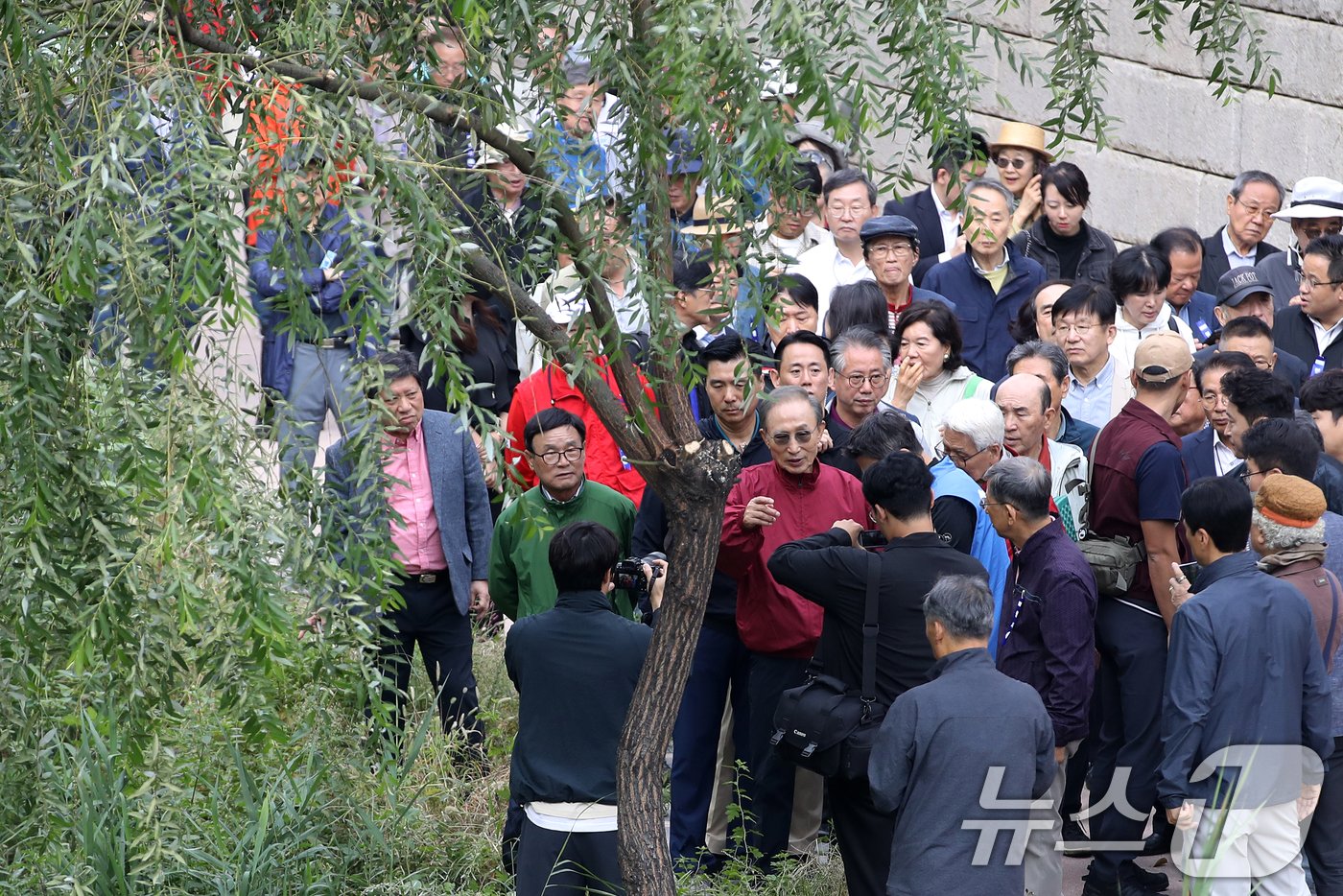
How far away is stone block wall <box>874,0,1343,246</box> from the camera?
39.5ft

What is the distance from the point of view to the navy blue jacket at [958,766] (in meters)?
4.66

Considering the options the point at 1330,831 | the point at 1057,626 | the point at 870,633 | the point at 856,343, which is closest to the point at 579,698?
the point at 870,633

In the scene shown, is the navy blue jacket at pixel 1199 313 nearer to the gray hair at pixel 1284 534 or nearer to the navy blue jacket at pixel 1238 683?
the gray hair at pixel 1284 534

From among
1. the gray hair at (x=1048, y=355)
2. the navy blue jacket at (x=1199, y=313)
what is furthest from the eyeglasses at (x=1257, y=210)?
the gray hair at (x=1048, y=355)

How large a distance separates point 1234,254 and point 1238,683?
218 inches

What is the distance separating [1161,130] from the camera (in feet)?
42.0

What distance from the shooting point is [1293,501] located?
17.6 feet

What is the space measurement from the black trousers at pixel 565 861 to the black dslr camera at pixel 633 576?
95cm

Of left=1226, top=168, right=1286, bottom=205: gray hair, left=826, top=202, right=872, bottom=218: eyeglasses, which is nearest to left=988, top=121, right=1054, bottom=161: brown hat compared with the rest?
left=1226, top=168, right=1286, bottom=205: gray hair

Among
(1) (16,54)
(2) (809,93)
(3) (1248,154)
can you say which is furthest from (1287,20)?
(1) (16,54)

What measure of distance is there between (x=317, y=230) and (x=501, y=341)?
4.93m

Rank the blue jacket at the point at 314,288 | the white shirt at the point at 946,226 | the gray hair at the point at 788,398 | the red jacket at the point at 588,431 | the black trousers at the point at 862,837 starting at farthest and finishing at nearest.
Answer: the white shirt at the point at 946,226 → the red jacket at the point at 588,431 → the gray hair at the point at 788,398 → the black trousers at the point at 862,837 → the blue jacket at the point at 314,288

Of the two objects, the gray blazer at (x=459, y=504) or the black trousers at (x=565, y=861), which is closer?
the black trousers at (x=565, y=861)

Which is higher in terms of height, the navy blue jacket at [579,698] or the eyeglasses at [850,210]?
the eyeglasses at [850,210]
